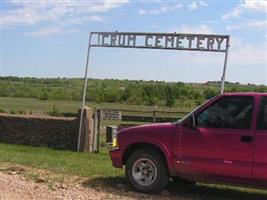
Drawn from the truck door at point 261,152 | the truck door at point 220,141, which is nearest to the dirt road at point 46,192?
the truck door at point 220,141

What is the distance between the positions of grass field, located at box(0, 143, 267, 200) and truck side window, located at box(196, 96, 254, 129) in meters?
A: 1.30

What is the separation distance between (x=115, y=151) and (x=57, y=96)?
70.3m

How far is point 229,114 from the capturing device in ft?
31.8

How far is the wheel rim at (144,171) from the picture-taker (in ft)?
33.7

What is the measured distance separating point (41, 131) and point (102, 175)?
25.0 feet

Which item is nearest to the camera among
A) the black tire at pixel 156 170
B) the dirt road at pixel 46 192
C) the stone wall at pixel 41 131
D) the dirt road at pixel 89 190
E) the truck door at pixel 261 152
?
the truck door at pixel 261 152

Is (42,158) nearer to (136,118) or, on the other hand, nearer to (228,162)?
(228,162)

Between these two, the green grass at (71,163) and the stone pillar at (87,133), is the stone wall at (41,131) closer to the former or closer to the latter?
the stone pillar at (87,133)

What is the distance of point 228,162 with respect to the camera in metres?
9.46

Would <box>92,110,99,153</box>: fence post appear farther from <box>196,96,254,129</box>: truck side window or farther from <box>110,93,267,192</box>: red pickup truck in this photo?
<box>196,96,254,129</box>: truck side window

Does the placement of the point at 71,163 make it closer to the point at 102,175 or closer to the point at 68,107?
the point at 102,175

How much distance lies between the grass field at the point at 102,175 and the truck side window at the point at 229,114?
4.27 feet

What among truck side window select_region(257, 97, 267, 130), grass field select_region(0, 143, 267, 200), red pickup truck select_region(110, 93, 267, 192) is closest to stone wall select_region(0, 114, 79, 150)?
grass field select_region(0, 143, 267, 200)

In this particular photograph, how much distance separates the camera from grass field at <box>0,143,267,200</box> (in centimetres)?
1038
